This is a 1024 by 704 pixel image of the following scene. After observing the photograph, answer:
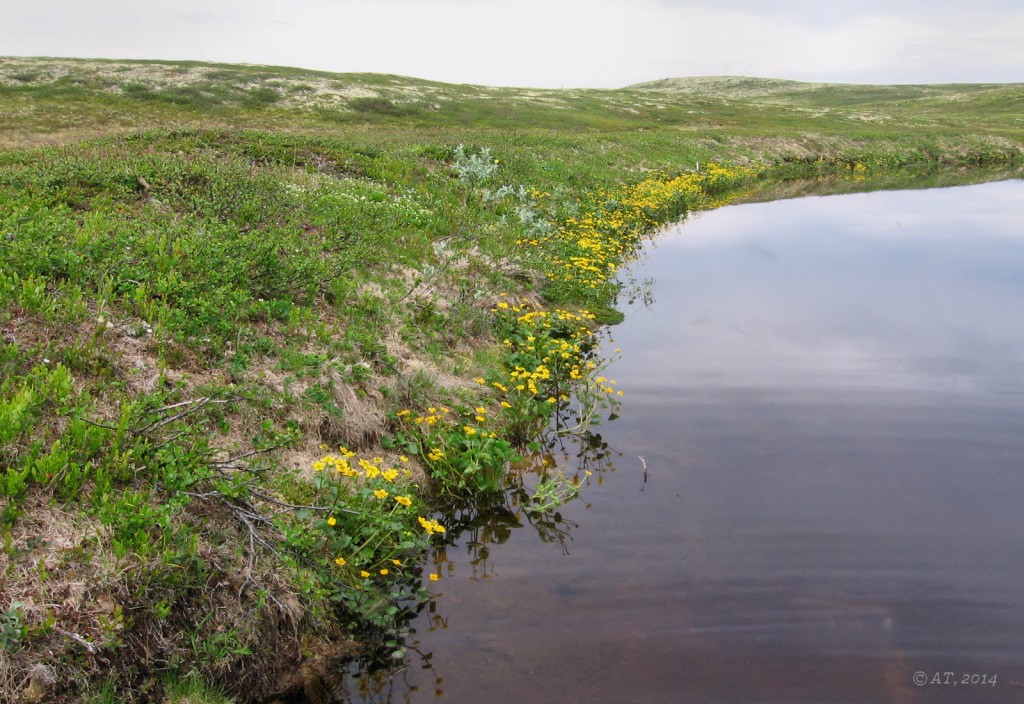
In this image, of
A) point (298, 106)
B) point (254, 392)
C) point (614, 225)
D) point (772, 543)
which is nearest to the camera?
point (772, 543)

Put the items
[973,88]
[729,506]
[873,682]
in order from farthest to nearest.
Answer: [973,88], [729,506], [873,682]

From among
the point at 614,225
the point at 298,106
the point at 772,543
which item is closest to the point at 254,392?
the point at 772,543

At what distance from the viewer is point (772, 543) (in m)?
7.19

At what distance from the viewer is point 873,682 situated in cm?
547

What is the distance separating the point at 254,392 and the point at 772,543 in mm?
5504

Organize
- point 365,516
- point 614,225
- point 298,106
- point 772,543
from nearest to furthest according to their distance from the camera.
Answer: point 365,516, point 772,543, point 614,225, point 298,106

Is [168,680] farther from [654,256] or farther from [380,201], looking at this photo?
[654,256]

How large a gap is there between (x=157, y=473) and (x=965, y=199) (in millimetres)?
36857

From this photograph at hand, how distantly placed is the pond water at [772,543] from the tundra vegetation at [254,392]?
0.67m

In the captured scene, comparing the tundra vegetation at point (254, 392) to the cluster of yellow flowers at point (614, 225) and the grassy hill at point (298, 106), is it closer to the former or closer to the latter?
the cluster of yellow flowers at point (614, 225)

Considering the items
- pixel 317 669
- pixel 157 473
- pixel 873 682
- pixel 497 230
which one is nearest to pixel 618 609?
pixel 873 682

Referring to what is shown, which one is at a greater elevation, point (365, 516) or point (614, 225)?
point (614, 225)

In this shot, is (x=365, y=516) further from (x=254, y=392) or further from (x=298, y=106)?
(x=298, y=106)

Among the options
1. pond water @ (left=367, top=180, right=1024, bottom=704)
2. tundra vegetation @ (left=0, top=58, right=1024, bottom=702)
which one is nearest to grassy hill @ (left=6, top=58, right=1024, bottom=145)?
tundra vegetation @ (left=0, top=58, right=1024, bottom=702)
